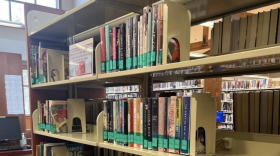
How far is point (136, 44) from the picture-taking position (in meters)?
1.12

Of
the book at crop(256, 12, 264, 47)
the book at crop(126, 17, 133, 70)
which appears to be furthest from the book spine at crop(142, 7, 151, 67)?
the book at crop(256, 12, 264, 47)

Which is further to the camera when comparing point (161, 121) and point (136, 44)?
point (136, 44)

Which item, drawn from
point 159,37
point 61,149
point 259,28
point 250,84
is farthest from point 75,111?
point 250,84

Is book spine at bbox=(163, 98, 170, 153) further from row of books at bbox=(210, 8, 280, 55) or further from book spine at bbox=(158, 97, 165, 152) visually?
row of books at bbox=(210, 8, 280, 55)

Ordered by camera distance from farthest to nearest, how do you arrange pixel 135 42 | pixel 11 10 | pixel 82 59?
pixel 11 10 → pixel 82 59 → pixel 135 42

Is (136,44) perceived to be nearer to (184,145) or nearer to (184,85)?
(184,145)

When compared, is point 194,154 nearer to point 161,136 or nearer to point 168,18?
point 161,136

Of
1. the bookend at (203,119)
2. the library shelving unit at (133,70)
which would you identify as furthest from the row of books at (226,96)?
the bookend at (203,119)

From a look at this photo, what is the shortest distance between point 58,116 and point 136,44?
39.6 inches

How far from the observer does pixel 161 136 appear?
0.99 m

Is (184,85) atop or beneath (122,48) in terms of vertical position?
beneath

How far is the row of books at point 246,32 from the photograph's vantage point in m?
0.98

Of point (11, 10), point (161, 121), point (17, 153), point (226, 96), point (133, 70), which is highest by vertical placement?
point (11, 10)

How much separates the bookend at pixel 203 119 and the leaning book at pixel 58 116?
1.20 metres
